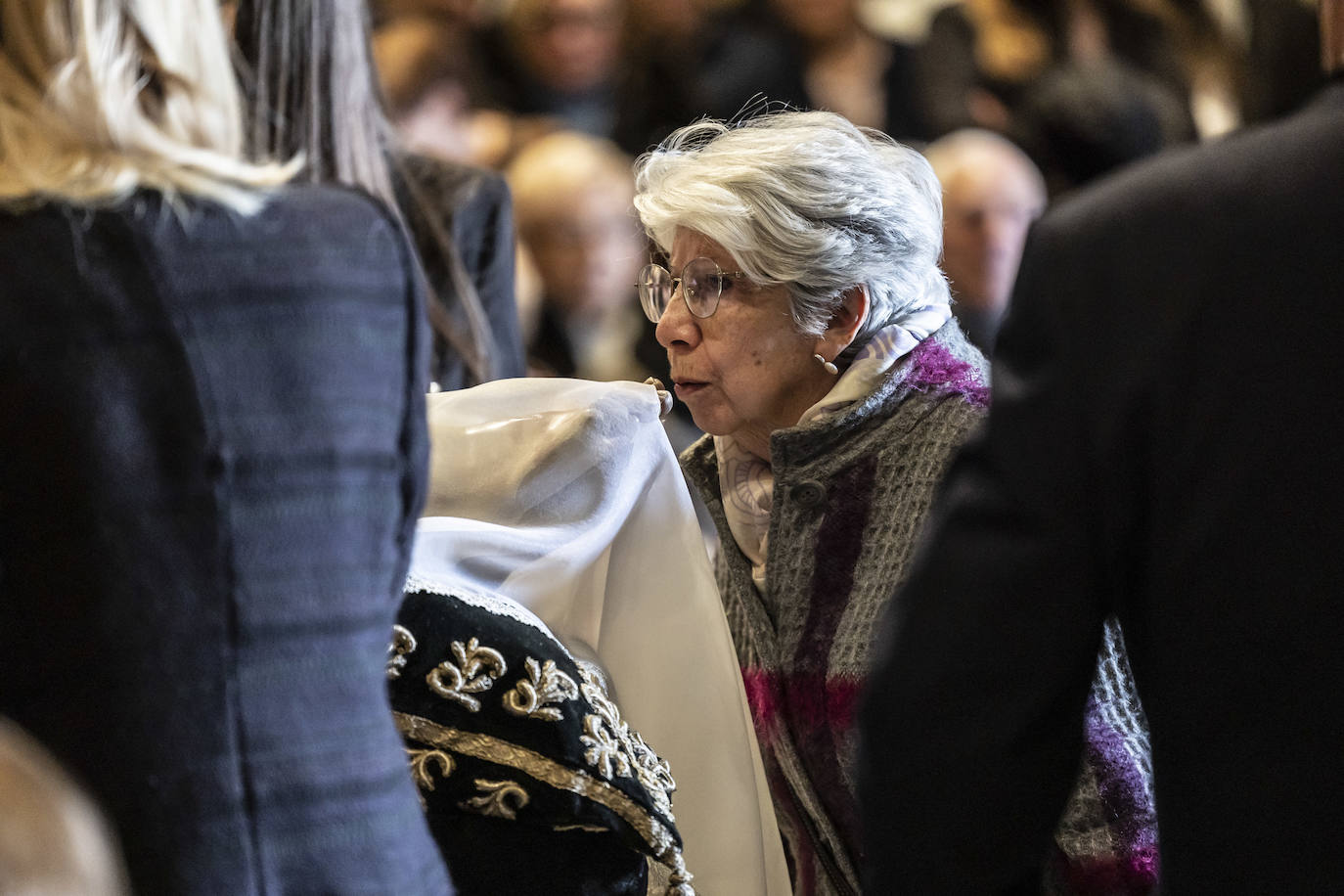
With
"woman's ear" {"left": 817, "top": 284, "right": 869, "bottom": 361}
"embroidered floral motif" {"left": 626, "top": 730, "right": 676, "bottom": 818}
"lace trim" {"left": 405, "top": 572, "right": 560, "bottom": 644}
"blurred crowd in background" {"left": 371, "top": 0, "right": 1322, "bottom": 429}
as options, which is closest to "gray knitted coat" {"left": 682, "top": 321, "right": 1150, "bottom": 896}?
"woman's ear" {"left": 817, "top": 284, "right": 869, "bottom": 361}

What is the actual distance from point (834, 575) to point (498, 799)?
730 mm

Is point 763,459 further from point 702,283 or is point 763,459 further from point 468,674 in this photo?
point 468,674

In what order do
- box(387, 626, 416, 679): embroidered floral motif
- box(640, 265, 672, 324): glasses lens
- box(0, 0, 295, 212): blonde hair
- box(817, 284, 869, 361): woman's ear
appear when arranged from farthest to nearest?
box(640, 265, 672, 324): glasses lens, box(817, 284, 869, 361): woman's ear, box(387, 626, 416, 679): embroidered floral motif, box(0, 0, 295, 212): blonde hair

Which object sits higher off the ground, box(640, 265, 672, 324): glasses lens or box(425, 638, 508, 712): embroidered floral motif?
box(640, 265, 672, 324): glasses lens

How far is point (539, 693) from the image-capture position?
1.73 meters

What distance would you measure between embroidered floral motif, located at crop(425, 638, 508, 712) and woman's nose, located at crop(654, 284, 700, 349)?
870 mm

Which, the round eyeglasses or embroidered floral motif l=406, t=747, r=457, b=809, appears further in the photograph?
the round eyeglasses

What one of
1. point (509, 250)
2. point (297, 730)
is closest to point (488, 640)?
point (297, 730)

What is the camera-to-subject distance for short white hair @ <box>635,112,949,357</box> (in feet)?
7.79

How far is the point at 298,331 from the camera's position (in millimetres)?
1290

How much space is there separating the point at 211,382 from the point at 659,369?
2664 millimetres

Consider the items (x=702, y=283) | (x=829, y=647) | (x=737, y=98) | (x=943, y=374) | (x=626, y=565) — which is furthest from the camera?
(x=737, y=98)

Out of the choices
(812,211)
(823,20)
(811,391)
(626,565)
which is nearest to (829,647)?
(626,565)

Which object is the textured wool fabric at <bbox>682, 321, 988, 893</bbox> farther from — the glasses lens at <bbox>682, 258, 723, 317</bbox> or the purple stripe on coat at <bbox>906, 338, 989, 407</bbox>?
the glasses lens at <bbox>682, 258, 723, 317</bbox>
